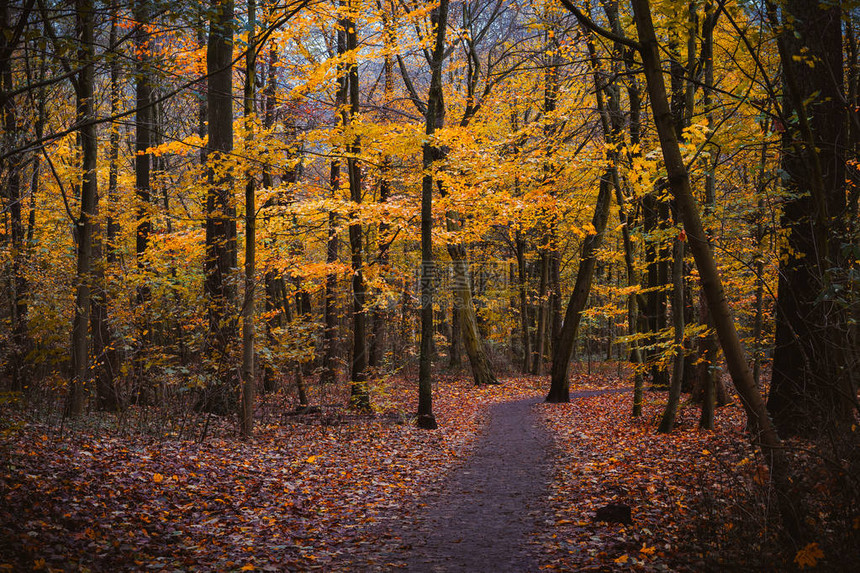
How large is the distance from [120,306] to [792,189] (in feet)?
38.0

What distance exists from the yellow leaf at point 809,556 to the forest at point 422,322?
0.04 ft

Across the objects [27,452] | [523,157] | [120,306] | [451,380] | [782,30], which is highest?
[523,157]

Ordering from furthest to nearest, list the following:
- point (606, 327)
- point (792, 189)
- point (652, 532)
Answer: point (606, 327)
point (792, 189)
point (652, 532)

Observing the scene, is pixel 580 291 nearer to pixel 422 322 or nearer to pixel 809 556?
pixel 422 322

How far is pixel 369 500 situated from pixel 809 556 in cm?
498

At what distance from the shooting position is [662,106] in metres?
3.75

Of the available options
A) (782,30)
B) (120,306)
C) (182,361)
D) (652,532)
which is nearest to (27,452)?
(182,361)

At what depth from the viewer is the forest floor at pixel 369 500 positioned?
427 centimetres

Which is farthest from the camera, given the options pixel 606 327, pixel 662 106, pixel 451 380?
pixel 606 327

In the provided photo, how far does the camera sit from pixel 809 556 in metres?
3.23

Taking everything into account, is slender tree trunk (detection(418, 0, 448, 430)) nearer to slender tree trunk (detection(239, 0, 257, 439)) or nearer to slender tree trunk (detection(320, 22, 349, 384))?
slender tree trunk (detection(320, 22, 349, 384))

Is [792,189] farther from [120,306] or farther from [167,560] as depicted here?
[120,306]

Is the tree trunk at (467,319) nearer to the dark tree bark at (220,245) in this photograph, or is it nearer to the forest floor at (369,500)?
the forest floor at (369,500)

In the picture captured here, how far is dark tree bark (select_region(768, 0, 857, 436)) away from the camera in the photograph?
168 inches
